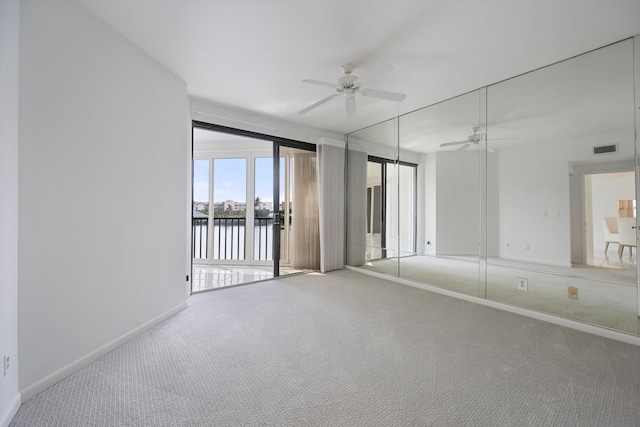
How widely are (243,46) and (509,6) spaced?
2090 mm

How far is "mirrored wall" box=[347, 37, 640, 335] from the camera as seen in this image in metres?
2.31

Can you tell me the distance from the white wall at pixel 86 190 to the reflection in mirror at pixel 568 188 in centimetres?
369

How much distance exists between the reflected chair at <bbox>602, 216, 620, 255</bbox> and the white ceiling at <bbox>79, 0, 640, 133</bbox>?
1.55 m

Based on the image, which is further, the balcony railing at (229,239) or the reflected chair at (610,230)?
the balcony railing at (229,239)

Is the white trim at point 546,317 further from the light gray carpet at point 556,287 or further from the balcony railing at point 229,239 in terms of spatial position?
the balcony railing at point 229,239

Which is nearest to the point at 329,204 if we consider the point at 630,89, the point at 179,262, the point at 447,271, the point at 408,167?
the point at 408,167

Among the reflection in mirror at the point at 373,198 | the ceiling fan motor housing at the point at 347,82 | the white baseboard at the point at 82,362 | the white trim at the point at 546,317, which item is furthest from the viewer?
the reflection in mirror at the point at 373,198

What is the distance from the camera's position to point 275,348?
6.92ft

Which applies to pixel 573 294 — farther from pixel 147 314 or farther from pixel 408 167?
pixel 147 314

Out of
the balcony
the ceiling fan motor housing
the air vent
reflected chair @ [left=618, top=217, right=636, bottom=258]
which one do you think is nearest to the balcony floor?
the balcony

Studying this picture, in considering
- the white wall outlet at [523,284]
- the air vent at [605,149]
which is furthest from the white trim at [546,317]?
the air vent at [605,149]

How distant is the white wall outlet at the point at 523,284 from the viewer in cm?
285

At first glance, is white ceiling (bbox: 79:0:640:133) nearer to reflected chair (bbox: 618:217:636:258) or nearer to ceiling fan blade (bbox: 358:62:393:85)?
ceiling fan blade (bbox: 358:62:393:85)

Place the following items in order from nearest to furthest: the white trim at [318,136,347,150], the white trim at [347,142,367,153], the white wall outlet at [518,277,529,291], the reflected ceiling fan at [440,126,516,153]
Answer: the white wall outlet at [518,277,529,291]
the reflected ceiling fan at [440,126,516,153]
the white trim at [318,136,347,150]
the white trim at [347,142,367,153]
